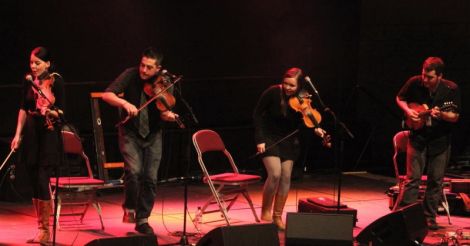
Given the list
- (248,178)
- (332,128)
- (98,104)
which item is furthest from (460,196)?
(98,104)

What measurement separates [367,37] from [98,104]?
4680 mm

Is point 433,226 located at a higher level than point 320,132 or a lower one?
lower

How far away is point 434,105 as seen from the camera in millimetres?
8859

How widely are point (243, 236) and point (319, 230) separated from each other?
994 mm

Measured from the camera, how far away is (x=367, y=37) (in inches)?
521

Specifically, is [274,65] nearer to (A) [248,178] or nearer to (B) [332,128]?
(B) [332,128]

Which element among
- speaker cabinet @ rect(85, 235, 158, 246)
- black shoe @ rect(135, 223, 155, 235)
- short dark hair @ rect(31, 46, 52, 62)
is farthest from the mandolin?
speaker cabinet @ rect(85, 235, 158, 246)

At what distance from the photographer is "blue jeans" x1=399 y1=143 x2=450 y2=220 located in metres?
8.96

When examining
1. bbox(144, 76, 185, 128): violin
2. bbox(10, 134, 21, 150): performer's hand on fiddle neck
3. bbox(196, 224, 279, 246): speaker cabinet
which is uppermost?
bbox(144, 76, 185, 128): violin

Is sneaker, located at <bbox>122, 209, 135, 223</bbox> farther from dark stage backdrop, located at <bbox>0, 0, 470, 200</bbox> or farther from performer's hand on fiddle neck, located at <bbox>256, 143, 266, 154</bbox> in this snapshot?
performer's hand on fiddle neck, located at <bbox>256, 143, 266, 154</bbox>

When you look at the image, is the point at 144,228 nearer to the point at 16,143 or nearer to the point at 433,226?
the point at 16,143

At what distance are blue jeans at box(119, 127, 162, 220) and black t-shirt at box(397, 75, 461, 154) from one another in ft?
8.44

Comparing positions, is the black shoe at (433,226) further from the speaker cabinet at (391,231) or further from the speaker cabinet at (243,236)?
the speaker cabinet at (243,236)

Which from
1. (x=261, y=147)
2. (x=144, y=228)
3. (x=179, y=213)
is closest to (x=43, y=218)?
(x=144, y=228)
